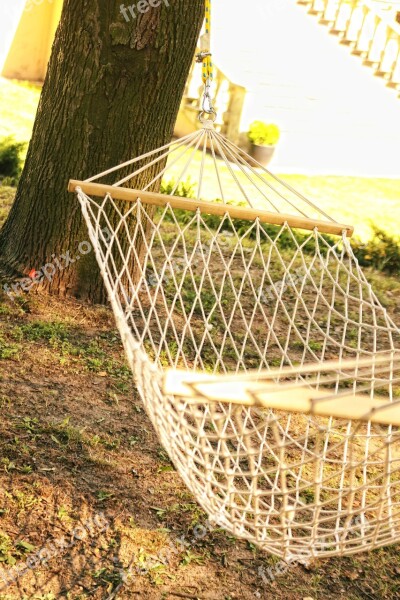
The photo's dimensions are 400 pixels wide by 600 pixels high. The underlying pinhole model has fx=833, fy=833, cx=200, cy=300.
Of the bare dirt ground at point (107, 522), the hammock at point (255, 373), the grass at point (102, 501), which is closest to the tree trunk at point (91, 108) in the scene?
the hammock at point (255, 373)

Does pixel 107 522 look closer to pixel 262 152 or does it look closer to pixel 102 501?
pixel 102 501

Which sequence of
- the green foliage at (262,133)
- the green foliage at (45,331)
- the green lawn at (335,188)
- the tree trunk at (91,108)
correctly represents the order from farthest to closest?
the green foliage at (262,133), the green lawn at (335,188), the green foliage at (45,331), the tree trunk at (91,108)

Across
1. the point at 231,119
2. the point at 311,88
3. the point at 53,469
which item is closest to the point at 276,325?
the point at 53,469

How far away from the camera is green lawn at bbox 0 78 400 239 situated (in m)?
6.69

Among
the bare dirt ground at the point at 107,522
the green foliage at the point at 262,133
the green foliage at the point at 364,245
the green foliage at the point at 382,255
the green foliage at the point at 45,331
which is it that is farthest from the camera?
the green foliage at the point at 262,133

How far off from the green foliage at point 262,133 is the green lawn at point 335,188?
40cm

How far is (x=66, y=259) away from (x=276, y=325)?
102cm

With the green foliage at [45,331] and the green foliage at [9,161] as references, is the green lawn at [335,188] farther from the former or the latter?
the green foliage at [45,331]

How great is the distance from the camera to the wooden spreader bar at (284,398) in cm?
134

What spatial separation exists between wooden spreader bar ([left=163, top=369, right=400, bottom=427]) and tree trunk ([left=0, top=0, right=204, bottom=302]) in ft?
6.27

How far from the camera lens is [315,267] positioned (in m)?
4.67

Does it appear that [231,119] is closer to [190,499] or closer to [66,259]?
[66,259]

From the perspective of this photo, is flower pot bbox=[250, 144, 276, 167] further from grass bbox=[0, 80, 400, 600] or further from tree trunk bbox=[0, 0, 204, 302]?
grass bbox=[0, 80, 400, 600]

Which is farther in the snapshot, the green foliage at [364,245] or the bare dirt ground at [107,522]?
the green foliage at [364,245]
